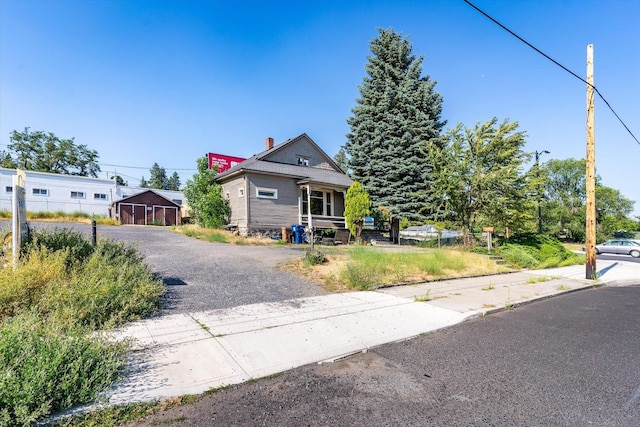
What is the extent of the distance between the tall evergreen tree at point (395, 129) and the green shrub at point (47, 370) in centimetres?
1997

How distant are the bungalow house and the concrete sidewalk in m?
12.4

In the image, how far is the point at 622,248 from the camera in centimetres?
2617

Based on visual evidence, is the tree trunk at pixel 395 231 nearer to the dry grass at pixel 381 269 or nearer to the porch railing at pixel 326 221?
the porch railing at pixel 326 221

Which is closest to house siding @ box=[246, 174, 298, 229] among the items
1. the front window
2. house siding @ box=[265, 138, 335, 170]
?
the front window

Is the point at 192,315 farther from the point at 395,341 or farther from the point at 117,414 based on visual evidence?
the point at 395,341

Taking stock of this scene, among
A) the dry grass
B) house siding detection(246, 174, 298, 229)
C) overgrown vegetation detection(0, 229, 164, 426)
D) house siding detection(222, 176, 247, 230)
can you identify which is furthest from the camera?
house siding detection(246, 174, 298, 229)

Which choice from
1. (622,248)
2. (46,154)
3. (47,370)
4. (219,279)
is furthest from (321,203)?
(46,154)

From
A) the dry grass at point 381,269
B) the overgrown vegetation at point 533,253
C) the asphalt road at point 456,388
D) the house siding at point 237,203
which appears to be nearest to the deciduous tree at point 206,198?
the house siding at point 237,203

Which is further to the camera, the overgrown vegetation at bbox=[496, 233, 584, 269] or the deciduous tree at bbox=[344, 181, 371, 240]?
the deciduous tree at bbox=[344, 181, 371, 240]

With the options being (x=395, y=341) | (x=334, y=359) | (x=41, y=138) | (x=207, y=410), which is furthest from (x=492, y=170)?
(x=41, y=138)

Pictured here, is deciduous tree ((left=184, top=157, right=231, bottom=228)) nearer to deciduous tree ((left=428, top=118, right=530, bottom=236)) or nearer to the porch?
the porch

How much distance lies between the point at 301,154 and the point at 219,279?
16.6 m

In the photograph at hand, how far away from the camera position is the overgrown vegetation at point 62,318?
2512mm

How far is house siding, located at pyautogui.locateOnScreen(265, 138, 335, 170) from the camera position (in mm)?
21922
